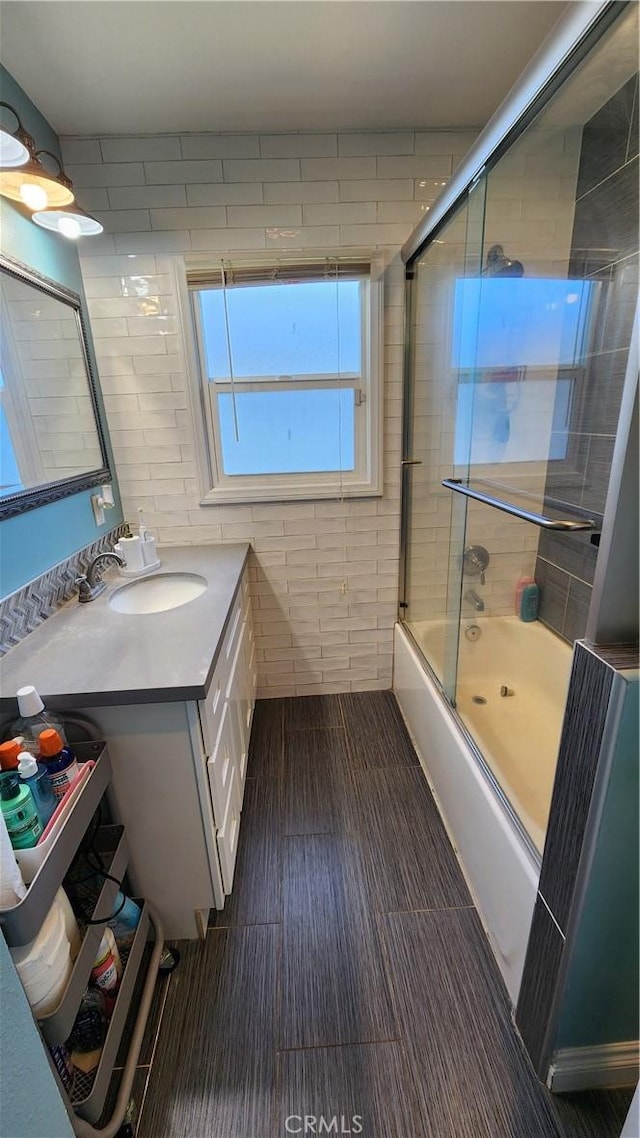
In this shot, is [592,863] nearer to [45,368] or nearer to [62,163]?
[45,368]

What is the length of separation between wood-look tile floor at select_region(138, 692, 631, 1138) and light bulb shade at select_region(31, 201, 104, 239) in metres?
2.10

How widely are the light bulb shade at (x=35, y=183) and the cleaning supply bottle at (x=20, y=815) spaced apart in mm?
1545

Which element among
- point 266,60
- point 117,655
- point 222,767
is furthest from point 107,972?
point 266,60

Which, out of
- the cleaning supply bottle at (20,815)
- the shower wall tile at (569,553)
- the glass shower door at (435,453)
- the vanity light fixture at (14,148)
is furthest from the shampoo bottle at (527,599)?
the vanity light fixture at (14,148)

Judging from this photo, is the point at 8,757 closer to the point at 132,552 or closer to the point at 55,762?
the point at 55,762

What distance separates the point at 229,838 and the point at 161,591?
0.92 m

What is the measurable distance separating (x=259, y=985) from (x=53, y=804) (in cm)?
81

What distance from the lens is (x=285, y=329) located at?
2039 mm

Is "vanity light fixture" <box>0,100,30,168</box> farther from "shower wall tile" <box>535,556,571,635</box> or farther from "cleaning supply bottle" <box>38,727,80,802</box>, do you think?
"shower wall tile" <box>535,556,571,635</box>

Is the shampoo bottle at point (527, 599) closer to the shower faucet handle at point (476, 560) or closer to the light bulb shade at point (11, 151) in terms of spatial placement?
the shower faucet handle at point (476, 560)

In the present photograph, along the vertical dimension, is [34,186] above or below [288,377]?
above

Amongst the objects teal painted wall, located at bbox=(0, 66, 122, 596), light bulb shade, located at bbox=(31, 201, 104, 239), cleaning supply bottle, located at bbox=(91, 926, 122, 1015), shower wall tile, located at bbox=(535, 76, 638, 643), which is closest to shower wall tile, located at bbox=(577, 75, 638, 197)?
shower wall tile, located at bbox=(535, 76, 638, 643)

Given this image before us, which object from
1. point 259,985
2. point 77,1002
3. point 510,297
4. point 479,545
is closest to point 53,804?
point 77,1002

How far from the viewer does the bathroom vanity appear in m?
1.13
